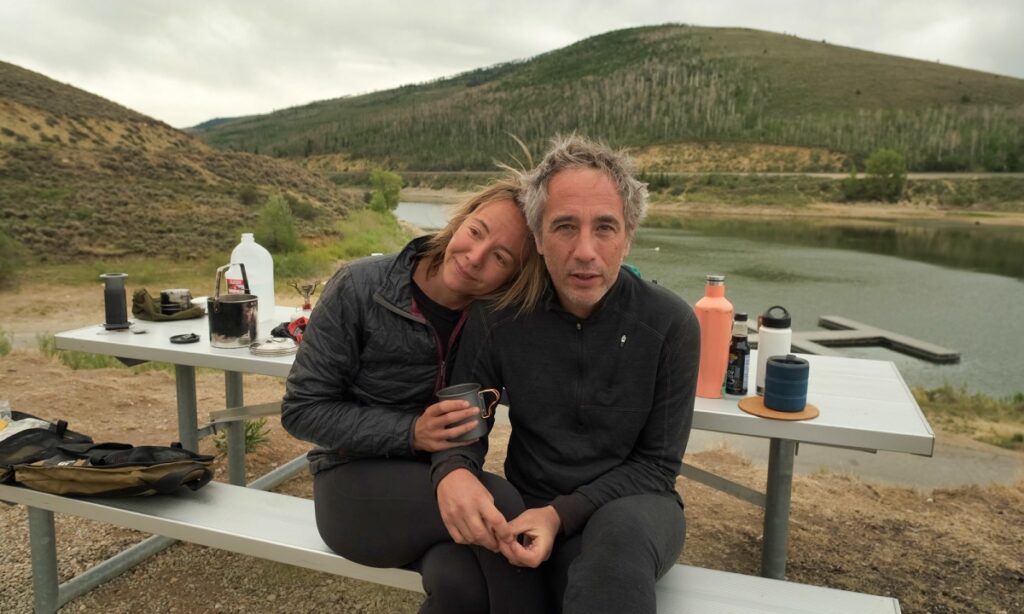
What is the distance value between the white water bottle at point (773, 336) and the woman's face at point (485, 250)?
0.77m

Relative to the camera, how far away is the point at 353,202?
1264 inches

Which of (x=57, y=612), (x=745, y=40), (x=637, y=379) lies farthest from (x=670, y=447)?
(x=745, y=40)

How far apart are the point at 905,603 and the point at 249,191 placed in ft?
81.4

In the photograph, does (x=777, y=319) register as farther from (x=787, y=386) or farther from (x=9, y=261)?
(x=9, y=261)

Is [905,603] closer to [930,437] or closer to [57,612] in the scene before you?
[930,437]

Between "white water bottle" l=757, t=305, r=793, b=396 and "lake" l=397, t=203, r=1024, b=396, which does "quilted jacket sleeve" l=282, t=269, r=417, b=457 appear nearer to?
"lake" l=397, t=203, r=1024, b=396

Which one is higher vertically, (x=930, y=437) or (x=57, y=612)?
(x=930, y=437)

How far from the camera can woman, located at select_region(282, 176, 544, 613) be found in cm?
182

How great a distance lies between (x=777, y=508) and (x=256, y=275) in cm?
223

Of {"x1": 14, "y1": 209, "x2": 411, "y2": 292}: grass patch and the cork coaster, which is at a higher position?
the cork coaster

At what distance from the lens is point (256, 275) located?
10.3ft

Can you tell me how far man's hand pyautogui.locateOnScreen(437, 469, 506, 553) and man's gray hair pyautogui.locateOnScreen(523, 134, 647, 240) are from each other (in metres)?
0.64

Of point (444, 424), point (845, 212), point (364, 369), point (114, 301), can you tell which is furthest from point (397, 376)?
point (845, 212)

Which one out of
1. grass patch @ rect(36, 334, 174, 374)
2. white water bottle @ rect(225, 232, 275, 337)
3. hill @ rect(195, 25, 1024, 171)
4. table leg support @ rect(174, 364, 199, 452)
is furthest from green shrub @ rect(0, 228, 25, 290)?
hill @ rect(195, 25, 1024, 171)
